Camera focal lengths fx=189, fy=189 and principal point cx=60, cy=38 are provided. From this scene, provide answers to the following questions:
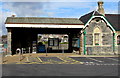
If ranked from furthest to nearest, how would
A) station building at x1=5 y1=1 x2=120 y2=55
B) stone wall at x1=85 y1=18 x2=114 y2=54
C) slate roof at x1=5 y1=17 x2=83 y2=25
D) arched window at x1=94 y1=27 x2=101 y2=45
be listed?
arched window at x1=94 y1=27 x2=101 y2=45 → stone wall at x1=85 y1=18 x2=114 y2=54 → station building at x1=5 y1=1 x2=120 y2=55 → slate roof at x1=5 y1=17 x2=83 y2=25

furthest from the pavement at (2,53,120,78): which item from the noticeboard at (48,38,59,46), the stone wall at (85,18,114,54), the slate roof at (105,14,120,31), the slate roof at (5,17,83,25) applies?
the slate roof at (105,14,120,31)

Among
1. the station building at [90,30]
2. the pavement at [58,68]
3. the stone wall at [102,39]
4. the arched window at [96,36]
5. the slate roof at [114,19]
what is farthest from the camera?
the slate roof at [114,19]

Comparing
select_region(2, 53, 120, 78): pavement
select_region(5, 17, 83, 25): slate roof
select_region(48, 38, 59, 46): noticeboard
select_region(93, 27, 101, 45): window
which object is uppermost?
select_region(5, 17, 83, 25): slate roof

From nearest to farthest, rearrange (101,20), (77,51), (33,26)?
(33,26) < (101,20) < (77,51)

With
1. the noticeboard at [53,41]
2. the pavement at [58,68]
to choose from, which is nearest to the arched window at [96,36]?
the noticeboard at [53,41]

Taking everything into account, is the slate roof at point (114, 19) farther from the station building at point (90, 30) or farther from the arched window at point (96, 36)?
the arched window at point (96, 36)

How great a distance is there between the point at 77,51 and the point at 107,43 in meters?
4.89

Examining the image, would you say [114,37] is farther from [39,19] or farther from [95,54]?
[39,19]

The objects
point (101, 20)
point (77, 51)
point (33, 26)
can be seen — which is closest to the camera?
point (33, 26)

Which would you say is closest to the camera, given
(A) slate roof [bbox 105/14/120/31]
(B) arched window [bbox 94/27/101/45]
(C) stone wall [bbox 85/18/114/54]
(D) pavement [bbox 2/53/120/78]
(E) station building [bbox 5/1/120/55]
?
(D) pavement [bbox 2/53/120/78]

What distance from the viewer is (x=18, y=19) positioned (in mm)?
27344

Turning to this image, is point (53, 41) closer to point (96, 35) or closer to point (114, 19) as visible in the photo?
point (96, 35)

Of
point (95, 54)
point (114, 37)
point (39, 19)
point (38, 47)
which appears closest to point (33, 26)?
point (39, 19)

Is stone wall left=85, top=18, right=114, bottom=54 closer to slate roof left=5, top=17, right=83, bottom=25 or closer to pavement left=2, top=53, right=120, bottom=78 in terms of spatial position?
slate roof left=5, top=17, right=83, bottom=25
